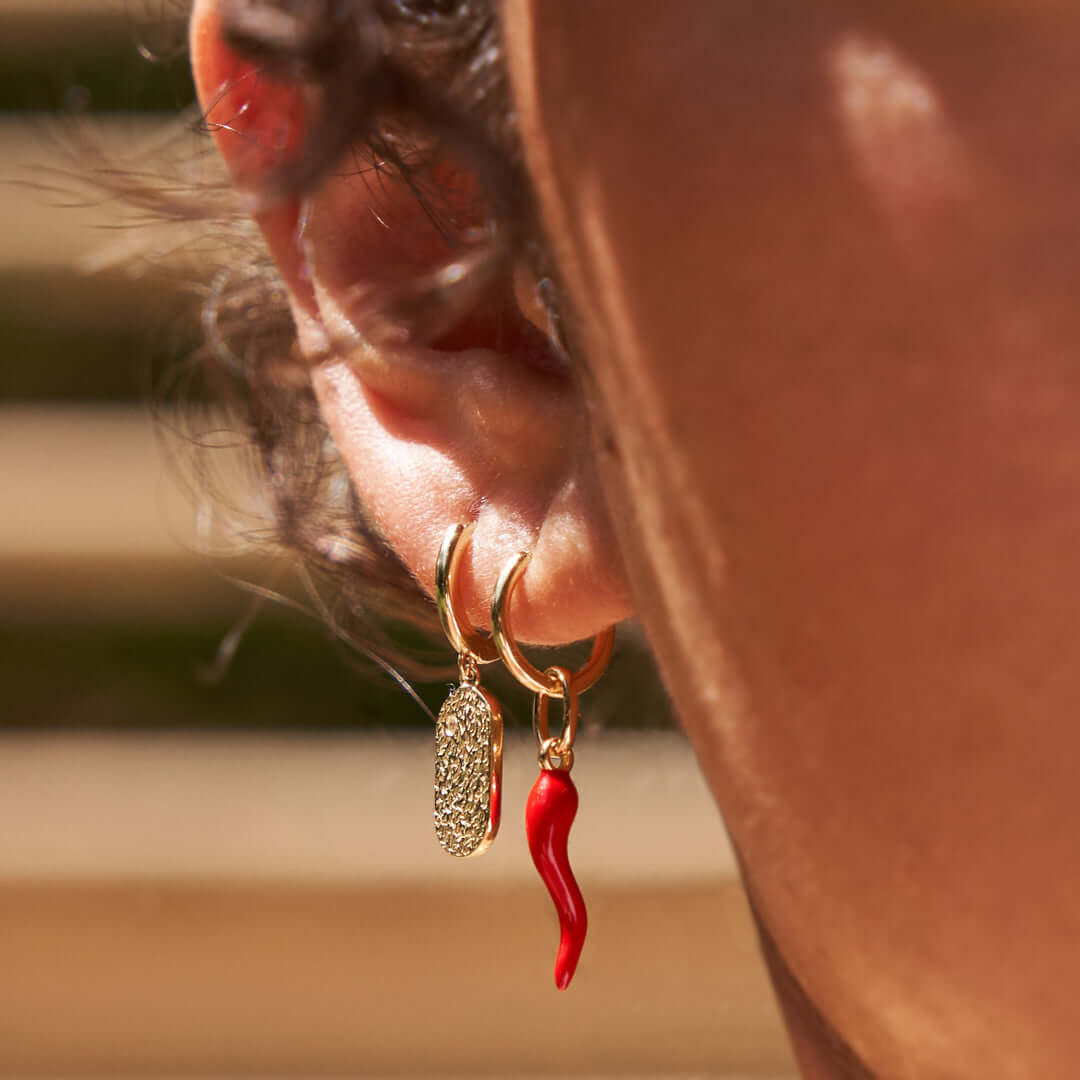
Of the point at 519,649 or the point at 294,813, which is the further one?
the point at 294,813

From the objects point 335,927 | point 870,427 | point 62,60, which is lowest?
point 335,927

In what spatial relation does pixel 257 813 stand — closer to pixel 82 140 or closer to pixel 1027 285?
pixel 82 140

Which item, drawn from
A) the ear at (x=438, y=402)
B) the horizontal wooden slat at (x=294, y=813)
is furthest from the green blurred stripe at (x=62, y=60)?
the ear at (x=438, y=402)

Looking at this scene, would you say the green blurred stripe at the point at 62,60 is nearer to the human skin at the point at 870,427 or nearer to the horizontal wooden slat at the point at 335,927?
the horizontal wooden slat at the point at 335,927

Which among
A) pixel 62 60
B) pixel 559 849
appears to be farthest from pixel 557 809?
pixel 62 60

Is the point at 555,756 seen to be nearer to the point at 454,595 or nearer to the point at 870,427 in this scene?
the point at 454,595
